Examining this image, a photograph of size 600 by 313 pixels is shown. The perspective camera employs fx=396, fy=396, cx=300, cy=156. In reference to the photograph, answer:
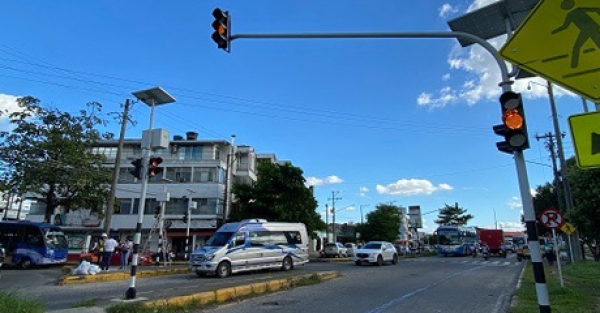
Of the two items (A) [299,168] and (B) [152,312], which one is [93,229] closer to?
(A) [299,168]

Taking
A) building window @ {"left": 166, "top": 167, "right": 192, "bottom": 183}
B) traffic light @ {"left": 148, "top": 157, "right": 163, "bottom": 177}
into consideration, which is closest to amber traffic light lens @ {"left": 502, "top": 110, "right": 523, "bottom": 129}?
traffic light @ {"left": 148, "top": 157, "right": 163, "bottom": 177}

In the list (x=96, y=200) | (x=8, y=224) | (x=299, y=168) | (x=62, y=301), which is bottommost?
(x=62, y=301)

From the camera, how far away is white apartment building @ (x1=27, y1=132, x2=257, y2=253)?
1689 inches

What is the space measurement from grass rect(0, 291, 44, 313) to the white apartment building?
35661mm

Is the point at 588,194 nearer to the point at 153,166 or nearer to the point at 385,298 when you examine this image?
the point at 385,298

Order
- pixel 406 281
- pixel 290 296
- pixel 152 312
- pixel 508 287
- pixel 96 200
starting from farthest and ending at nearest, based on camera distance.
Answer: pixel 96 200 → pixel 406 281 → pixel 508 287 → pixel 290 296 → pixel 152 312

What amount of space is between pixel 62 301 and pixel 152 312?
4.15 meters

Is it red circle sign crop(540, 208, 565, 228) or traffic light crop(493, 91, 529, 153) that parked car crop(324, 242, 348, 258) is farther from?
traffic light crop(493, 91, 529, 153)

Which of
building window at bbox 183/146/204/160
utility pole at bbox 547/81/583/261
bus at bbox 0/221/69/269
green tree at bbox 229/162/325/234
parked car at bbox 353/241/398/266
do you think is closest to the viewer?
bus at bbox 0/221/69/269

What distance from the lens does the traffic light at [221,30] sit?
8500mm

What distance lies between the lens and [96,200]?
3177cm

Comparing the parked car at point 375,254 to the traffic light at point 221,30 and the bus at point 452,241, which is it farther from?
the traffic light at point 221,30

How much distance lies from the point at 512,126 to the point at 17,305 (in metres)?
8.08

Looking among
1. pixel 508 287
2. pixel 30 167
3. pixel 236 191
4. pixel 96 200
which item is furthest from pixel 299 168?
pixel 508 287
